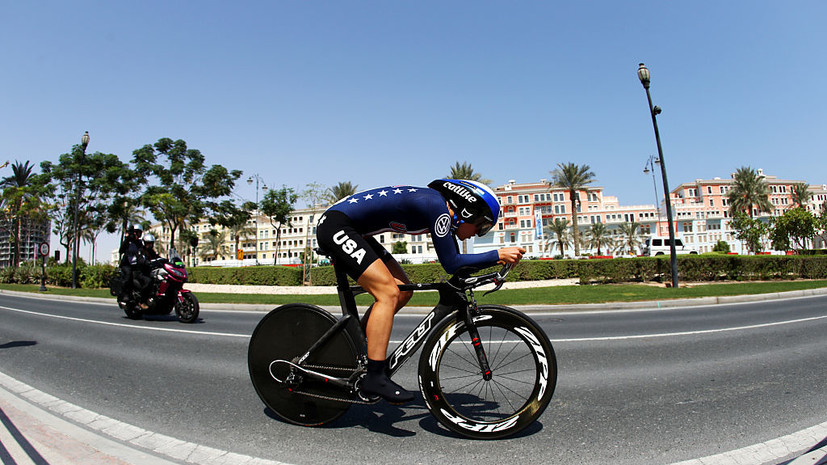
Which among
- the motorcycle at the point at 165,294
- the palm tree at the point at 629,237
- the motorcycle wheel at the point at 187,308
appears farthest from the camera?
the palm tree at the point at 629,237

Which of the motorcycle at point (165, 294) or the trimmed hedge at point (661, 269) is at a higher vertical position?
the motorcycle at point (165, 294)

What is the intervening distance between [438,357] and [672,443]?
1499 millimetres

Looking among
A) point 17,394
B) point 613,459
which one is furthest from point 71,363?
point 613,459

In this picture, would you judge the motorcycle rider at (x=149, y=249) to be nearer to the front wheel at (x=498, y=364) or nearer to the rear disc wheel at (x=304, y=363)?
Result: the rear disc wheel at (x=304, y=363)

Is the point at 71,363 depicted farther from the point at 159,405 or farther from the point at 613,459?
the point at 613,459

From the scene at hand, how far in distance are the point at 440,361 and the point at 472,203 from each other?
3.39 ft

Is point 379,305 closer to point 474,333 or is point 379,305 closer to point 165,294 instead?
point 474,333

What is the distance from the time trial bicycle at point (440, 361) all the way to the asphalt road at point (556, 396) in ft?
0.55

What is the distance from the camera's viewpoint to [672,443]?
8.64ft

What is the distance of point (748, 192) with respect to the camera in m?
80.4

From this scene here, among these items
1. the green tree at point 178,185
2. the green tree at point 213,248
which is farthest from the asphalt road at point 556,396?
the green tree at point 213,248

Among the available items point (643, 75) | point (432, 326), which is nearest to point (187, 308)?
point (432, 326)

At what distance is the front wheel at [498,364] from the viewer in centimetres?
271

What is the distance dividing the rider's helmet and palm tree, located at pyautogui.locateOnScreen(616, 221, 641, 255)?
347 ft
